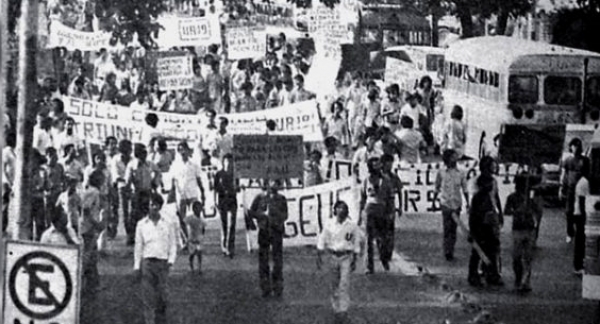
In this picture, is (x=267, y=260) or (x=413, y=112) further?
(x=267, y=260)

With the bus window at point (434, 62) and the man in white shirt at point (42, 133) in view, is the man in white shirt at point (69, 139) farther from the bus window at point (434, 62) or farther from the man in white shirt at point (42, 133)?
the bus window at point (434, 62)

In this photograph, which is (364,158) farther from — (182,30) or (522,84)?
(182,30)

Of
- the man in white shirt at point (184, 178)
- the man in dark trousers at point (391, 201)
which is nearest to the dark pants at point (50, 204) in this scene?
the man in white shirt at point (184, 178)

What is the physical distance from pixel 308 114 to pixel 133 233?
4.87ft

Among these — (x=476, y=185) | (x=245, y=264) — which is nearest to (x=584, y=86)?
(x=476, y=185)

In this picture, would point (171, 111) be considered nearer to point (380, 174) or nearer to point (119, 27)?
point (119, 27)

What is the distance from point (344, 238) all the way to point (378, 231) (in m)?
0.24

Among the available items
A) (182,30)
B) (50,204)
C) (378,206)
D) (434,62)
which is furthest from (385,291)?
(50,204)

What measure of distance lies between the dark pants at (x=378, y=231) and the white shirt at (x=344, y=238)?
0.27ft

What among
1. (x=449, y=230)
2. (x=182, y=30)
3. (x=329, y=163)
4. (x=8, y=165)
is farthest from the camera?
(x=8, y=165)

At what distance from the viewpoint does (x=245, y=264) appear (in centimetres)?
938

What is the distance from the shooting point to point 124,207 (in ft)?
31.1

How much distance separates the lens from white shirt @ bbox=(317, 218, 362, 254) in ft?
30.0

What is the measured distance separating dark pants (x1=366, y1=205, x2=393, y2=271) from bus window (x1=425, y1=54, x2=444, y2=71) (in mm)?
1009
